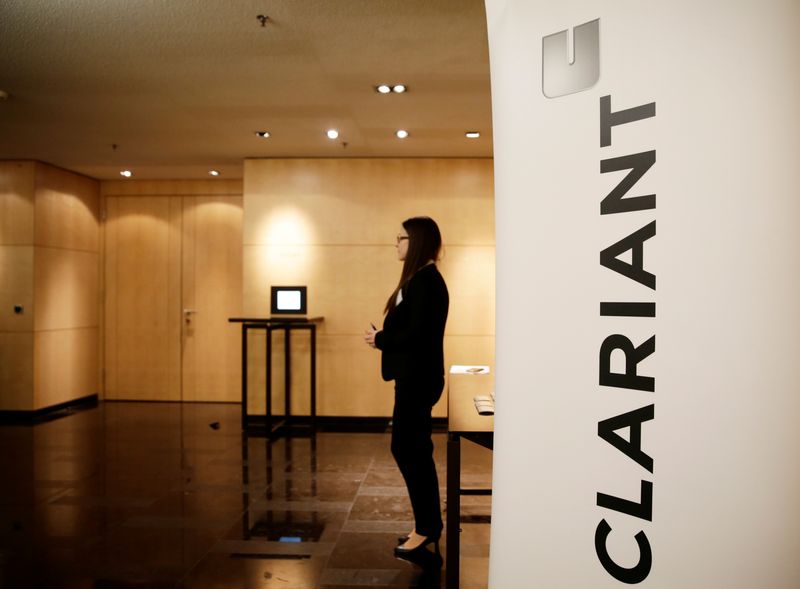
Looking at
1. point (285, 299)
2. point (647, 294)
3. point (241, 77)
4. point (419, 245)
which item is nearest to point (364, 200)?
point (285, 299)

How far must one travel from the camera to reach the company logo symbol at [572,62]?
3.32ft

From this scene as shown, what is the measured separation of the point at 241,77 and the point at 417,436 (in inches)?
111

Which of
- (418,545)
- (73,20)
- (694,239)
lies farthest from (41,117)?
(694,239)

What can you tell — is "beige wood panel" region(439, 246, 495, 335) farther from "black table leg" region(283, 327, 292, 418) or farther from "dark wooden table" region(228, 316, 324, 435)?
"black table leg" region(283, 327, 292, 418)

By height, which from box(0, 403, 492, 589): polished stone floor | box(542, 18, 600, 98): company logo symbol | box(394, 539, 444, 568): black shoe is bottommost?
box(0, 403, 492, 589): polished stone floor

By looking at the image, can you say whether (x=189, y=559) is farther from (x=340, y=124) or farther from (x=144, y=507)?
(x=340, y=124)

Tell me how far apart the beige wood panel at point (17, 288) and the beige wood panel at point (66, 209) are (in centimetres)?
25

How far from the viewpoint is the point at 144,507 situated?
3797 mm

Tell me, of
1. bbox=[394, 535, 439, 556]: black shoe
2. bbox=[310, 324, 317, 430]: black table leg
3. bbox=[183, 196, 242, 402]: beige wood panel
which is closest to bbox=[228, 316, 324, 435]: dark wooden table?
bbox=[310, 324, 317, 430]: black table leg

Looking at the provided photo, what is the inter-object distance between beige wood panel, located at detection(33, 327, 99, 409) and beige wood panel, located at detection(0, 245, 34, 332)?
10.0 inches

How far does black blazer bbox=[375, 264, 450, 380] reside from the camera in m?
2.83

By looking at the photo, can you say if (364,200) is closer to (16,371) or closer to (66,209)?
(66,209)

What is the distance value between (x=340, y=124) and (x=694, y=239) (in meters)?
4.77

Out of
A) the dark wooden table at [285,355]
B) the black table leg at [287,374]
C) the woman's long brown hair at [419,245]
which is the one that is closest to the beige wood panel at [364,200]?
the dark wooden table at [285,355]
